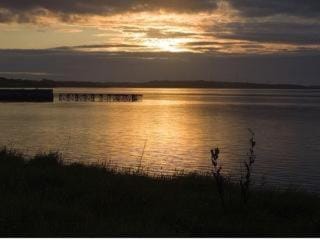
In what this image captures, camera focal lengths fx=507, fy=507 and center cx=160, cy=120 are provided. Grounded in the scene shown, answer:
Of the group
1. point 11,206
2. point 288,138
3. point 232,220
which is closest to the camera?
point 11,206

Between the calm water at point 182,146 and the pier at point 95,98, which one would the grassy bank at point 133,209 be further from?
the pier at point 95,98

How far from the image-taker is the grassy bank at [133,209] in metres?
9.62

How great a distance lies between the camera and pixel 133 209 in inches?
474

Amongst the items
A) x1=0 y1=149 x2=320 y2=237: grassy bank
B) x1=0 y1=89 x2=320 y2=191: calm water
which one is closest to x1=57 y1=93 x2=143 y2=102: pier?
x1=0 y1=89 x2=320 y2=191: calm water

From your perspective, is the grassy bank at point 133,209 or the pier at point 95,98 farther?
the pier at point 95,98

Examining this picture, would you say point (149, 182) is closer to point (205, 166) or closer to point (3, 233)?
point (3, 233)

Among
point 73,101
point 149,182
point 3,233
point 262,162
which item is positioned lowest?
point 73,101

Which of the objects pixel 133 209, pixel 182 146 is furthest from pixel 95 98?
pixel 133 209

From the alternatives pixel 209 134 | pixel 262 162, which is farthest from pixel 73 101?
pixel 262 162

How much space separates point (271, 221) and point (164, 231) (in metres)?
3.18

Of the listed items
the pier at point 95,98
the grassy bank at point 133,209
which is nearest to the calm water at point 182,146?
the grassy bank at point 133,209

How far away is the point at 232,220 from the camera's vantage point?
11.5 m

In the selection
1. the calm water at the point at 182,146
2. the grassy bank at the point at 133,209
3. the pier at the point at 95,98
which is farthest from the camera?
the pier at the point at 95,98

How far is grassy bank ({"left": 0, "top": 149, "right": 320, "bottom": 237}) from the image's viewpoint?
379 inches
